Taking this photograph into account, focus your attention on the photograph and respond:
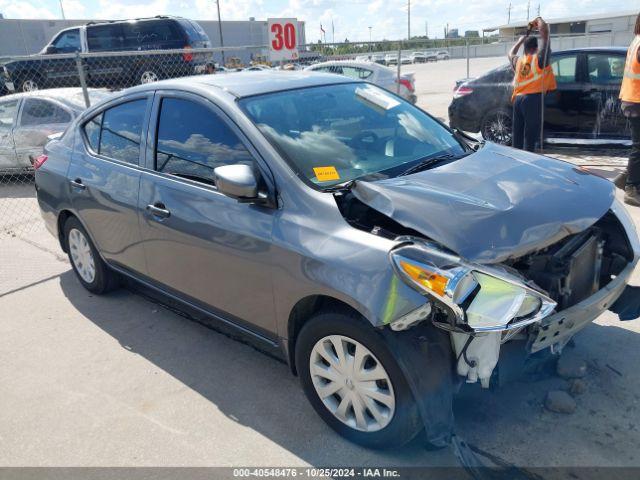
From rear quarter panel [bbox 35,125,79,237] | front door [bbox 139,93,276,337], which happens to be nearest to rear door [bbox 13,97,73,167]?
rear quarter panel [bbox 35,125,79,237]

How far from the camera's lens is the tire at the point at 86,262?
464cm

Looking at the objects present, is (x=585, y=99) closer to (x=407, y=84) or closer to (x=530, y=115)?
(x=530, y=115)

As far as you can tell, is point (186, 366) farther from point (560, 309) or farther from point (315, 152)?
point (560, 309)

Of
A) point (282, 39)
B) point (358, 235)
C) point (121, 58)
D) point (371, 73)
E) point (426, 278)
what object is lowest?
point (426, 278)

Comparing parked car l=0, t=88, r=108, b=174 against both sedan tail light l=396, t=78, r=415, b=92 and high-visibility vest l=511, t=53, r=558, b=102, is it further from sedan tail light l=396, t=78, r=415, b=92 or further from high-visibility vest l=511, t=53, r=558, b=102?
sedan tail light l=396, t=78, r=415, b=92

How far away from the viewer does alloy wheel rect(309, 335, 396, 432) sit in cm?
261

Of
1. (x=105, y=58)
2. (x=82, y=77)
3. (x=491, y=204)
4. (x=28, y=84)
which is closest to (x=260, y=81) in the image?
(x=491, y=204)

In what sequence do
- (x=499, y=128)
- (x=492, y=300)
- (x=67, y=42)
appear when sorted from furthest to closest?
(x=67, y=42)
(x=499, y=128)
(x=492, y=300)

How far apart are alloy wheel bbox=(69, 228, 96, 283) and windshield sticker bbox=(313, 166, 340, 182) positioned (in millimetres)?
2503

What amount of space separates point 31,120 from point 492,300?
891 cm

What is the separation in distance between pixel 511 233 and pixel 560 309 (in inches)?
21.6

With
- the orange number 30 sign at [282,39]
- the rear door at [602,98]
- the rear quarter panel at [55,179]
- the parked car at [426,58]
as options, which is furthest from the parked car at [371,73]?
the parked car at [426,58]

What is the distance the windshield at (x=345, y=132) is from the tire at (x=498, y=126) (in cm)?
577

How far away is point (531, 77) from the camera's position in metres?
7.68
